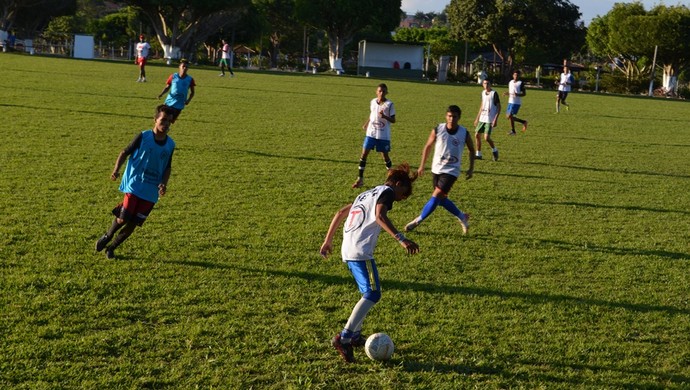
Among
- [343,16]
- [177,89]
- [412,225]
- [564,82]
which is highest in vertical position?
[343,16]

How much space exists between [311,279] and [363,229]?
1980 millimetres

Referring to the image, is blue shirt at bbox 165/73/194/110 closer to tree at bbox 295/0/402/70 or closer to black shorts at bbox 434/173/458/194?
black shorts at bbox 434/173/458/194

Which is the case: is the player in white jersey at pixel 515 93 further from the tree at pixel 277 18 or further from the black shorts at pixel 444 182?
the tree at pixel 277 18

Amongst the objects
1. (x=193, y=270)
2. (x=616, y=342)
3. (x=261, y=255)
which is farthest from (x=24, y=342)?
(x=616, y=342)

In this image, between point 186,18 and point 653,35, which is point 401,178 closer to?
point 653,35

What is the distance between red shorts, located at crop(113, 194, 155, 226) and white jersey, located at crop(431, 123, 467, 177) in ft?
13.1

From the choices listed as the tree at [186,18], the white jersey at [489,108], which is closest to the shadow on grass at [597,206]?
the white jersey at [489,108]

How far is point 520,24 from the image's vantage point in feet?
225

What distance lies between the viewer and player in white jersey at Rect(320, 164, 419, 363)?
5652 mm

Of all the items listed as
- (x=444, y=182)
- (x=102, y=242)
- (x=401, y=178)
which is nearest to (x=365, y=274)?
(x=401, y=178)

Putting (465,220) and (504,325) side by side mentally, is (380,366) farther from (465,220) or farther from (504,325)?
(465,220)

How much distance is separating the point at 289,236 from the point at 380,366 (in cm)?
376

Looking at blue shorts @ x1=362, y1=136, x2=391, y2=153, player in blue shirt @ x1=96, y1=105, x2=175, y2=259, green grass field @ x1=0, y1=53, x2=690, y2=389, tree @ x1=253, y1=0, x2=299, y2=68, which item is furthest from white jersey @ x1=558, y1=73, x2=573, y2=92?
tree @ x1=253, y1=0, x2=299, y2=68

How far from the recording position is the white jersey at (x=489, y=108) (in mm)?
16641
